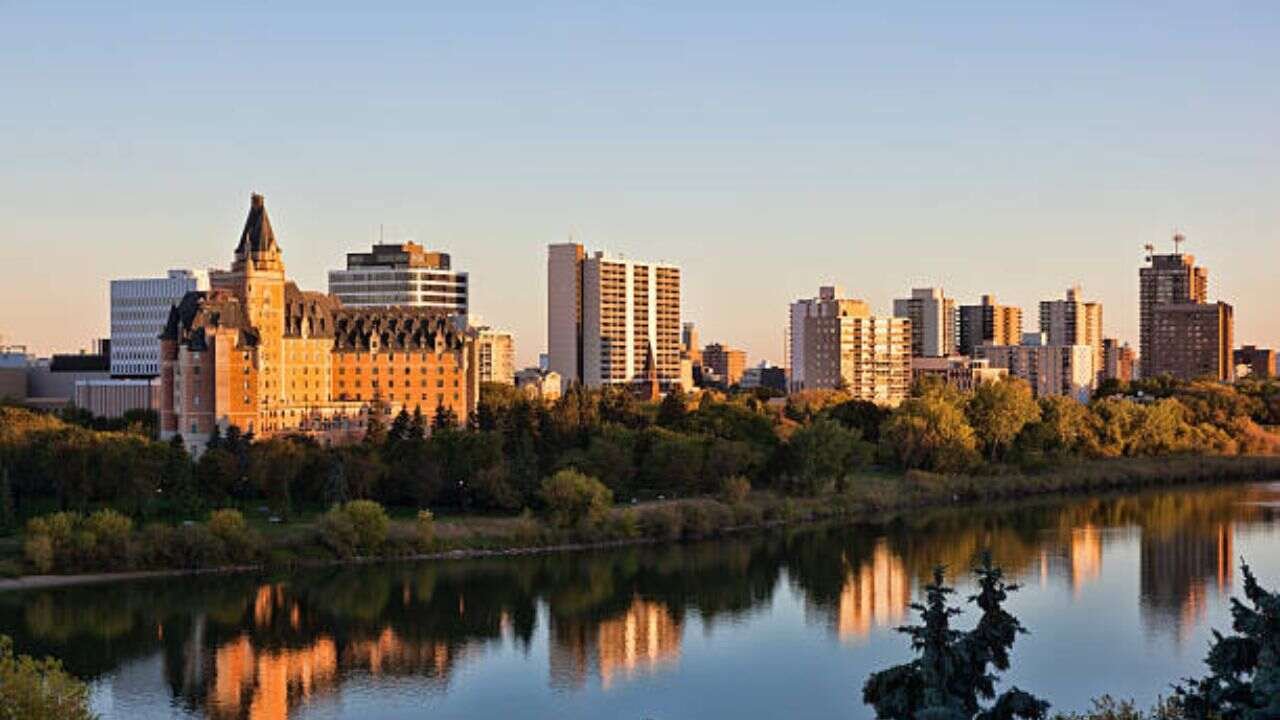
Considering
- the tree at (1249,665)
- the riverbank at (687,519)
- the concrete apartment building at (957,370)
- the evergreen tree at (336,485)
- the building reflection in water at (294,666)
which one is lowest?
the building reflection in water at (294,666)

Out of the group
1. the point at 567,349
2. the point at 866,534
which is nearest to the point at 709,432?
the point at 866,534

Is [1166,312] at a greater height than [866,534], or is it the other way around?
[1166,312]

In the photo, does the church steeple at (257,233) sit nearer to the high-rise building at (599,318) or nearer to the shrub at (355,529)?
the shrub at (355,529)

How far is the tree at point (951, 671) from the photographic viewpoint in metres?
16.2

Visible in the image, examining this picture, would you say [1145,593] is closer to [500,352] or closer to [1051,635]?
[1051,635]

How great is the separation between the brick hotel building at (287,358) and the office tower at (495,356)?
136ft

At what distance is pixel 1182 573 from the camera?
4678 centimetres

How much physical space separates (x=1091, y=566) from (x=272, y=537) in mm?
24126

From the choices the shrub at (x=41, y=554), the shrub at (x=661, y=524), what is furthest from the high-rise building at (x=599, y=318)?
the shrub at (x=41, y=554)

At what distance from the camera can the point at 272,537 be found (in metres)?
48.7

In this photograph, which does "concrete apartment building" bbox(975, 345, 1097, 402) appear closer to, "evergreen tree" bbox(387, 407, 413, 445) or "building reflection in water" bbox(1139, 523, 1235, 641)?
"evergreen tree" bbox(387, 407, 413, 445)

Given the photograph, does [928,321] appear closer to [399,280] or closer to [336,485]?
[399,280]

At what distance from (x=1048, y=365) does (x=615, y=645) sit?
12734 cm

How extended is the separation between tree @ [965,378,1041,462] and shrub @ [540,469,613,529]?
2635 centimetres
